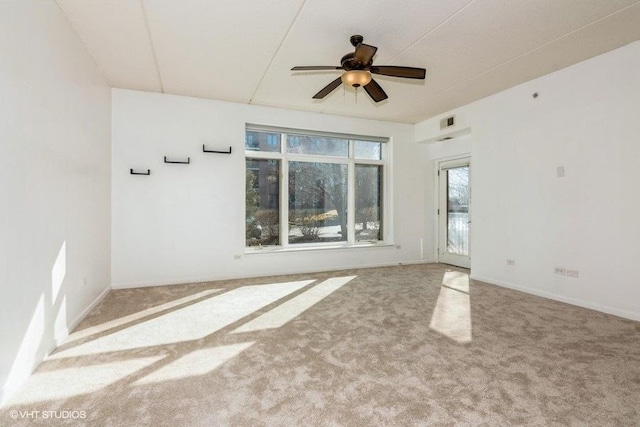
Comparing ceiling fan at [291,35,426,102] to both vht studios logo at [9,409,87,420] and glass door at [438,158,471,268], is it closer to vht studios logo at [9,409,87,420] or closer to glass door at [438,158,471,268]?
vht studios logo at [9,409,87,420]

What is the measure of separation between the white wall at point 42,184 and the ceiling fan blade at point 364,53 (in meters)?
2.42

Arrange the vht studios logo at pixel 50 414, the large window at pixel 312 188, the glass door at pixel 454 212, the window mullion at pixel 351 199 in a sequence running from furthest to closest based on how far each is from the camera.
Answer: the window mullion at pixel 351 199
the glass door at pixel 454 212
the large window at pixel 312 188
the vht studios logo at pixel 50 414

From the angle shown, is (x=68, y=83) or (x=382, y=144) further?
(x=382, y=144)

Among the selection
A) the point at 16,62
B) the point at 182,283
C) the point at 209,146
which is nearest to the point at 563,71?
the point at 209,146

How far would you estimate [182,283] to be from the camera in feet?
16.1

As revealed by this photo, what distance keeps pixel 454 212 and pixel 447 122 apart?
179 centimetres

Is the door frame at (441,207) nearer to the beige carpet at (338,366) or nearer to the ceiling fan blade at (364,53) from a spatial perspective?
the beige carpet at (338,366)

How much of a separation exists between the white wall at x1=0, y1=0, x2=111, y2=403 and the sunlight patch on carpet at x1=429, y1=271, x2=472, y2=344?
3.27 meters

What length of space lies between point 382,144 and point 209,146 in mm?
3402

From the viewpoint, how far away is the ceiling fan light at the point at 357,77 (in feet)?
10.1

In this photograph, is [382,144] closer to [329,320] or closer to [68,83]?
[329,320]

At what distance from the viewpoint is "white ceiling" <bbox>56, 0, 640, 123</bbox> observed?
2.81 metres

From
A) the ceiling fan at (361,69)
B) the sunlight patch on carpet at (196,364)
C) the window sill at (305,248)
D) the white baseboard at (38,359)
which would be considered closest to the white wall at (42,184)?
the white baseboard at (38,359)

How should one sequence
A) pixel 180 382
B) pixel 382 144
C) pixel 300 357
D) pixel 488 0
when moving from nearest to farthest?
pixel 180 382, pixel 300 357, pixel 488 0, pixel 382 144
